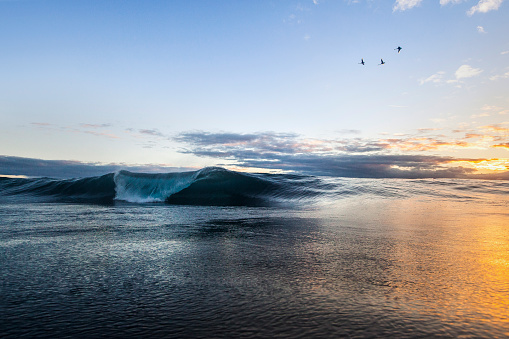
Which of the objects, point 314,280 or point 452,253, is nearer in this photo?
point 314,280

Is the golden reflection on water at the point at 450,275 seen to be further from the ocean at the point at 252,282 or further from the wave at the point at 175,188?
the wave at the point at 175,188

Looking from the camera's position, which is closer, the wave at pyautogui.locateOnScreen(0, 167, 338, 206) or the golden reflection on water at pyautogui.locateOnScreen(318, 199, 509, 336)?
the golden reflection on water at pyautogui.locateOnScreen(318, 199, 509, 336)

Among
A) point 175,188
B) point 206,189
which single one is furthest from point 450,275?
point 175,188

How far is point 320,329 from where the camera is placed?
4.96 ft

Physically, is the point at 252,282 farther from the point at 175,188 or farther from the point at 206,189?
the point at 175,188

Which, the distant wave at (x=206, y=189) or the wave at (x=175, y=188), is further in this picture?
the wave at (x=175, y=188)

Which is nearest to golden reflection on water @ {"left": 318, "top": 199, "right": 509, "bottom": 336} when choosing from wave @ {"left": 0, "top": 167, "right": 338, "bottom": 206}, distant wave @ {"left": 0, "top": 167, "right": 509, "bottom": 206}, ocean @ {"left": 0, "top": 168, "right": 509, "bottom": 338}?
ocean @ {"left": 0, "top": 168, "right": 509, "bottom": 338}

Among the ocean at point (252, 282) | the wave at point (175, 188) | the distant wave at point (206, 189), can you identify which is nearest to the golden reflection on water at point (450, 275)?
the ocean at point (252, 282)

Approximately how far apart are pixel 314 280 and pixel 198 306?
2.96 ft

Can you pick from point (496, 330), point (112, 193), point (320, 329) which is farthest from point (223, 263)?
point (112, 193)

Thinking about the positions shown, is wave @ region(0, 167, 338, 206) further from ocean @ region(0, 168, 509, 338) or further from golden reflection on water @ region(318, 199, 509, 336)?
ocean @ region(0, 168, 509, 338)

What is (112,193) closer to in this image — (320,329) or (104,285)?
(104,285)

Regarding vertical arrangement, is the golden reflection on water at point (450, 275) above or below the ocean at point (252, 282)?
above

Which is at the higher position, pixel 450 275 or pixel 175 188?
pixel 175 188
